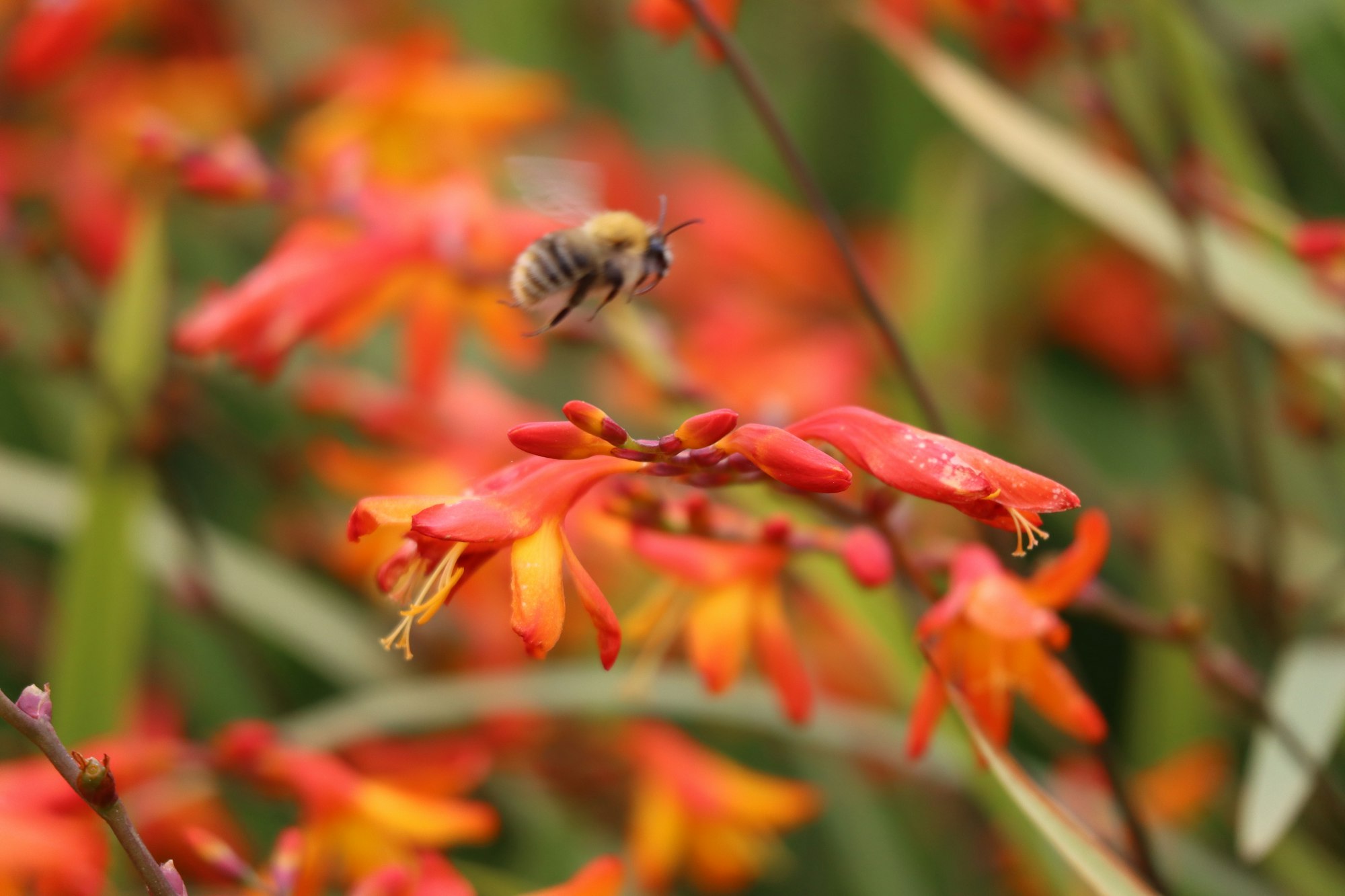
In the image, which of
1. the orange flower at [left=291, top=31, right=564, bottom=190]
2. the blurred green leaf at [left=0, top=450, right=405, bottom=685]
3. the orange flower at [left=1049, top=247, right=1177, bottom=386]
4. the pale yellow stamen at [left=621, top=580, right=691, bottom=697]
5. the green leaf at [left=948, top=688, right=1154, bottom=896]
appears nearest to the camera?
the green leaf at [left=948, top=688, right=1154, bottom=896]

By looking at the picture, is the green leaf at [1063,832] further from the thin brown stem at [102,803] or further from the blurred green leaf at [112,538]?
the blurred green leaf at [112,538]

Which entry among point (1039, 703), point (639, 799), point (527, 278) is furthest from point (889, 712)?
point (527, 278)

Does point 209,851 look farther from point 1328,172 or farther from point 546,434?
point 1328,172

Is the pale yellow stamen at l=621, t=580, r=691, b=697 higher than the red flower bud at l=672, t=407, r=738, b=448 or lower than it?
lower

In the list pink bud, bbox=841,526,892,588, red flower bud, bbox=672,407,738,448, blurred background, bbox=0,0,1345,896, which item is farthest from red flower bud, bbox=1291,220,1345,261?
red flower bud, bbox=672,407,738,448

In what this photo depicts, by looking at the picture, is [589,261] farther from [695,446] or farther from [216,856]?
[216,856]

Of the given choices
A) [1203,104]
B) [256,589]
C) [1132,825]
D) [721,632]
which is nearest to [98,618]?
[256,589]

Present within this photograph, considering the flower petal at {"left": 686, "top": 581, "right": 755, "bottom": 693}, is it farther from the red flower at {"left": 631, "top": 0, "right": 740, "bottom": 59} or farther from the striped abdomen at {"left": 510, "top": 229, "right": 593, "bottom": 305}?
the red flower at {"left": 631, "top": 0, "right": 740, "bottom": 59}
